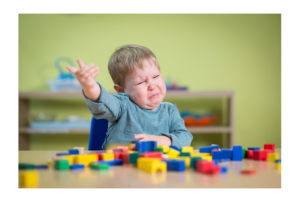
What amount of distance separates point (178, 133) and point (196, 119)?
5.93 ft

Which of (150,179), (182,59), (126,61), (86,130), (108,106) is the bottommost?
(86,130)

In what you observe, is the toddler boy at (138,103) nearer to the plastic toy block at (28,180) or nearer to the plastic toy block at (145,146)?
the plastic toy block at (145,146)

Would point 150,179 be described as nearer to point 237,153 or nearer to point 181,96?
point 237,153

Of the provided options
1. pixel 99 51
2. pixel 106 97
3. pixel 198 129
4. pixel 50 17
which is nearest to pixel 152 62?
pixel 106 97

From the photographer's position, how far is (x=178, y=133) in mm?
1101

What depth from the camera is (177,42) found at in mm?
3219

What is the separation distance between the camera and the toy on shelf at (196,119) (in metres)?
2.86

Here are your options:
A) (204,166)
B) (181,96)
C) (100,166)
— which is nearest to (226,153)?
(204,166)

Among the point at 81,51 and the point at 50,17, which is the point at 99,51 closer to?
the point at 81,51

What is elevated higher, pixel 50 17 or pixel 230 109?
pixel 50 17

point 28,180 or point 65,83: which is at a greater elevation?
→ point 65,83

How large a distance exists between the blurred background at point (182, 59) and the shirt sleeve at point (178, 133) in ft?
6.34

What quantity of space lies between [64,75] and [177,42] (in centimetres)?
120

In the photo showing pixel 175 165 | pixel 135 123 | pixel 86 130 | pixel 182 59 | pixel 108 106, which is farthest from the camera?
pixel 182 59
